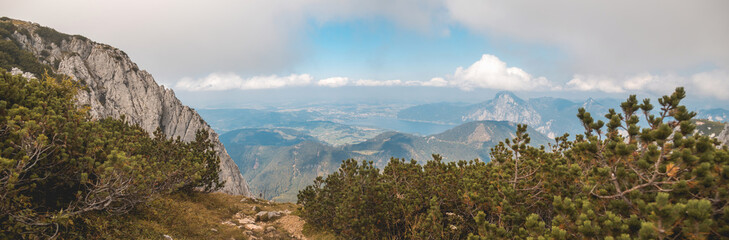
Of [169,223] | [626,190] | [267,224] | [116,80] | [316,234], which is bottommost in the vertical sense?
[267,224]

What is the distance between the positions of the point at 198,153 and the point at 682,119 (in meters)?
25.2

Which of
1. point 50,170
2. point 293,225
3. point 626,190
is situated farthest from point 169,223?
point 626,190

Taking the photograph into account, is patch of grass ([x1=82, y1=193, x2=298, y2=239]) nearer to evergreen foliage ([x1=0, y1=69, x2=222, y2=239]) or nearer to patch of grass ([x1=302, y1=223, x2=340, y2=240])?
evergreen foliage ([x1=0, y1=69, x2=222, y2=239])

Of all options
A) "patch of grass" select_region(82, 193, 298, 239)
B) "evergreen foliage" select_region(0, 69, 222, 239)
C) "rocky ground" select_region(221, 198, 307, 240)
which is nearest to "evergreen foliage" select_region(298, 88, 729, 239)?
"rocky ground" select_region(221, 198, 307, 240)

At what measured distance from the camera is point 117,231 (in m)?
9.20

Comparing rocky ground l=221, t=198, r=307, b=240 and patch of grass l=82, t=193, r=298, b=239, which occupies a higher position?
patch of grass l=82, t=193, r=298, b=239

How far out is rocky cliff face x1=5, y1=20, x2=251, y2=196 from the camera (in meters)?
82.7

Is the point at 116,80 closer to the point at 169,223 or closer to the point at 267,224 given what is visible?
the point at 267,224

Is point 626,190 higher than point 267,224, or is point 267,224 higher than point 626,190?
point 626,190

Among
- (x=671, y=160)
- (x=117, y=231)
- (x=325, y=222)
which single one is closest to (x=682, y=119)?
(x=671, y=160)

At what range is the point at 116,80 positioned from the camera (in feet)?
297

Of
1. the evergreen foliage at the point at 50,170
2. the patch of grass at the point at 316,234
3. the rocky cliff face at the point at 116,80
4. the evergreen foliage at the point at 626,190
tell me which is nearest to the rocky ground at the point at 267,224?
the patch of grass at the point at 316,234

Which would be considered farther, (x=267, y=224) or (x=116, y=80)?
(x=116, y=80)

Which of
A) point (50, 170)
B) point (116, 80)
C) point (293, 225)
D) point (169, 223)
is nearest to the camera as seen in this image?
point (50, 170)
